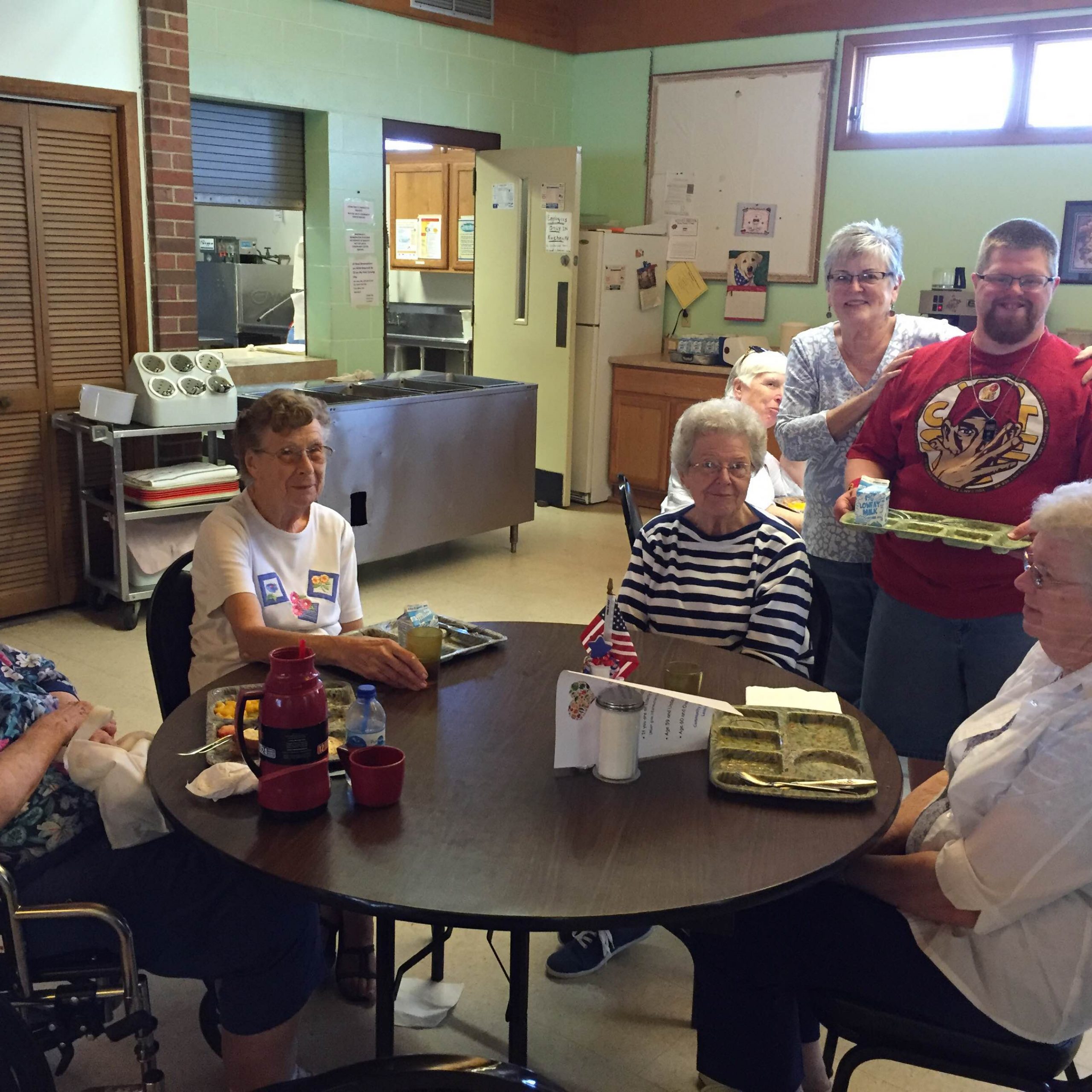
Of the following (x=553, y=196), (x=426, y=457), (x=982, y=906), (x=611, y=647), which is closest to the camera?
(x=982, y=906)

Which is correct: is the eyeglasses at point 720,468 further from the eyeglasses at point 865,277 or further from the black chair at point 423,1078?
the black chair at point 423,1078

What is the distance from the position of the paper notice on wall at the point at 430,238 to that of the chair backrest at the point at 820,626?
19.7 ft

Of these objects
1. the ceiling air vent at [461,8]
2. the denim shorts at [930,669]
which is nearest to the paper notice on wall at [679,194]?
the ceiling air vent at [461,8]

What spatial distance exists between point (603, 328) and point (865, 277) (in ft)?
13.1

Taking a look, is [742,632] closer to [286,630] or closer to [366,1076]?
[286,630]

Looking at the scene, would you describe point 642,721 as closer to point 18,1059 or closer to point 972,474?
point 18,1059

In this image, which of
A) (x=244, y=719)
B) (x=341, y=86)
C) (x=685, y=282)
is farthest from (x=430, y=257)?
(x=244, y=719)

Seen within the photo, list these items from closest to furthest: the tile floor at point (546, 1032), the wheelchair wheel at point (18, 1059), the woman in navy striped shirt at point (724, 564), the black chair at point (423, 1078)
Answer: the black chair at point (423, 1078) < the wheelchair wheel at point (18, 1059) < the tile floor at point (546, 1032) < the woman in navy striped shirt at point (724, 564)

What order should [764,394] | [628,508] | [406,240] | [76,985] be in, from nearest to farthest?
[76,985]
[628,508]
[764,394]
[406,240]

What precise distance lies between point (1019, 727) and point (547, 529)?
4786 millimetres

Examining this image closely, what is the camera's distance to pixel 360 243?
229 inches

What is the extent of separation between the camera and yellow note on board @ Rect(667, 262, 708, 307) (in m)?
6.75

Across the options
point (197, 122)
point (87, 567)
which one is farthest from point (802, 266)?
point (87, 567)

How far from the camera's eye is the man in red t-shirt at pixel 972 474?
Result: 2.19 m
